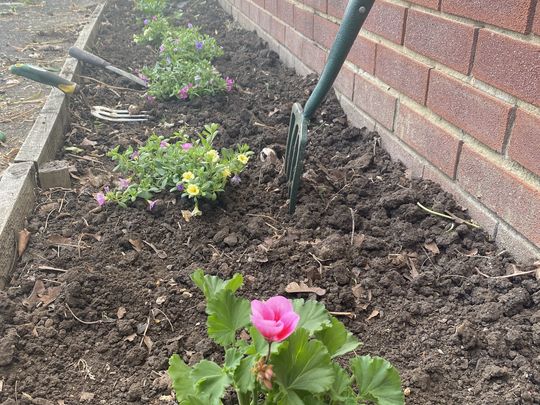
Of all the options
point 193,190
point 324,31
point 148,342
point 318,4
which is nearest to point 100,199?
point 193,190

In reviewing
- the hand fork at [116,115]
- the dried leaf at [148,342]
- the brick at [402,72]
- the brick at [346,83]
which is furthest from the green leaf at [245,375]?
the hand fork at [116,115]

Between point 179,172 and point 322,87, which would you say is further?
point 179,172

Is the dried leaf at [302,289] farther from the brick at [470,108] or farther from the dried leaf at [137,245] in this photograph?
the brick at [470,108]

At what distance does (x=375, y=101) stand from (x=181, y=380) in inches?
77.2

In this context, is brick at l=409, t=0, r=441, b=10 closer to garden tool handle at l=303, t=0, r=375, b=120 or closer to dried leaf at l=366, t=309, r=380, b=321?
garden tool handle at l=303, t=0, r=375, b=120

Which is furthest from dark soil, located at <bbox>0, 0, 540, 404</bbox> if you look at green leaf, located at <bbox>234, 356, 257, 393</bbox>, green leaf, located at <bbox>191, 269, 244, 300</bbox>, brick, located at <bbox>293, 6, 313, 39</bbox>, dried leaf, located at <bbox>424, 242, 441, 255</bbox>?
brick, located at <bbox>293, 6, 313, 39</bbox>

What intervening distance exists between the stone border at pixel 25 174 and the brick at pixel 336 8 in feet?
5.68

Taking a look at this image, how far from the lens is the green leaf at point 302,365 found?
1.03 m

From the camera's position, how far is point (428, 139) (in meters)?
2.32

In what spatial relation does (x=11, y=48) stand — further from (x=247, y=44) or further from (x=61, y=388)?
(x=61, y=388)

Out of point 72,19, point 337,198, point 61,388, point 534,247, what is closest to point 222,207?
point 337,198

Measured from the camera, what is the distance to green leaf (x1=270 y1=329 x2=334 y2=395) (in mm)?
1026

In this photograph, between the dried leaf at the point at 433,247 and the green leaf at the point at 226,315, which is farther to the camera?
the dried leaf at the point at 433,247

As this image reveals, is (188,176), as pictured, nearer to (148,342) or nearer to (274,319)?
(148,342)
